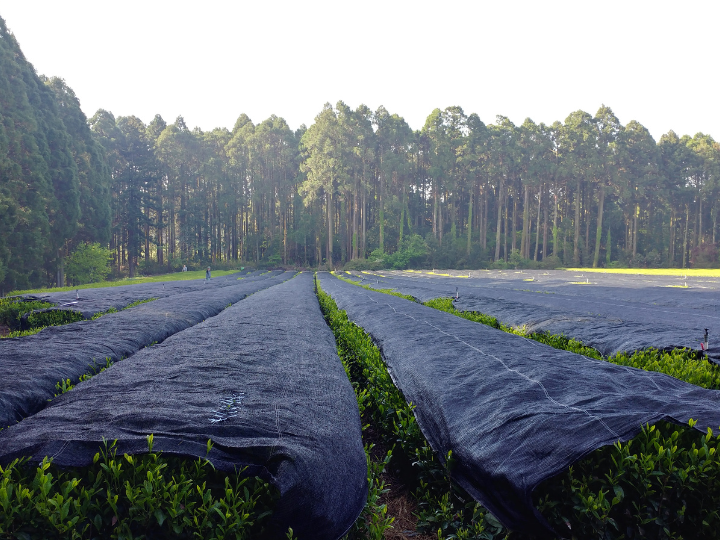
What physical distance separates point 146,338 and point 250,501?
186 inches

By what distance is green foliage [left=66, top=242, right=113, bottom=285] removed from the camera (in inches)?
909

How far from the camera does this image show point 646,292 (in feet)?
43.6

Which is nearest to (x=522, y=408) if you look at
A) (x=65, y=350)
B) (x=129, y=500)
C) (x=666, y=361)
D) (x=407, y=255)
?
(x=129, y=500)

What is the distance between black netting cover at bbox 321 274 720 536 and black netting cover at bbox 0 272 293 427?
320 cm

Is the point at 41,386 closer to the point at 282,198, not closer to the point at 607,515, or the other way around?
the point at 607,515

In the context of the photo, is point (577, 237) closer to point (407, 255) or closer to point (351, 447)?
point (407, 255)

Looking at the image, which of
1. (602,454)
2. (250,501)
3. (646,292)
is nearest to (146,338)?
(250,501)

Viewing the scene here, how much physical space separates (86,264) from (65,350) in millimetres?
22811

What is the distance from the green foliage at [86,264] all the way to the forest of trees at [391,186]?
956 centimetres

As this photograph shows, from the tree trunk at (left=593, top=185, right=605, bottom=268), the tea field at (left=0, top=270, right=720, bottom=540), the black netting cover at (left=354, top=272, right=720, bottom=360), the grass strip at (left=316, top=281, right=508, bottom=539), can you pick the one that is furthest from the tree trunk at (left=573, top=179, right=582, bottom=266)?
the grass strip at (left=316, top=281, right=508, bottom=539)

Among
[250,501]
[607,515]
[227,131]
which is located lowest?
[607,515]

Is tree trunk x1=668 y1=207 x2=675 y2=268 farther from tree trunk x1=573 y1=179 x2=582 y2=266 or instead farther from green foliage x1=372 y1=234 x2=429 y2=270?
green foliage x1=372 y1=234 x2=429 y2=270

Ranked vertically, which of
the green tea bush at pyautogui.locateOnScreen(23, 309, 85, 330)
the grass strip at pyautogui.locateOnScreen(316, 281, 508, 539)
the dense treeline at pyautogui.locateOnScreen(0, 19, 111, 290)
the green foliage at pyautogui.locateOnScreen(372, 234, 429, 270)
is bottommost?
the grass strip at pyautogui.locateOnScreen(316, 281, 508, 539)

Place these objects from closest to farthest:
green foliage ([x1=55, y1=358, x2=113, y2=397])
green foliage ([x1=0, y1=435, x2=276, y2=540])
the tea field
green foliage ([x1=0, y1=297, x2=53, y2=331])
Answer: green foliage ([x1=0, y1=435, x2=276, y2=540])
the tea field
green foliage ([x1=55, y1=358, x2=113, y2=397])
green foliage ([x1=0, y1=297, x2=53, y2=331])
